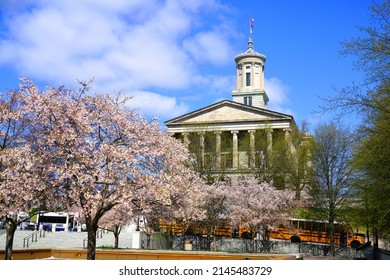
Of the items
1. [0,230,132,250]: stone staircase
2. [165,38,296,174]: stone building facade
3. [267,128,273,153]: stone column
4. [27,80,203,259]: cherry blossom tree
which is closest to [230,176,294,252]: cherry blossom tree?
[165,38,296,174]: stone building facade

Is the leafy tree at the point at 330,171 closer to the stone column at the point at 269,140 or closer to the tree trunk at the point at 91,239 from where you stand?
the stone column at the point at 269,140

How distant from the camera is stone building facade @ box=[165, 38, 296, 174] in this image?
52031 millimetres

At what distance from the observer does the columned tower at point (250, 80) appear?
301 ft

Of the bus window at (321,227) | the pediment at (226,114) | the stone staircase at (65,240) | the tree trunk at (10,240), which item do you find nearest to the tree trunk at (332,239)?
the bus window at (321,227)

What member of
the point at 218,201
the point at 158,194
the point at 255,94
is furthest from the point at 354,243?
the point at 255,94

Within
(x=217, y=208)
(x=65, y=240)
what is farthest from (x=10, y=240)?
(x=217, y=208)

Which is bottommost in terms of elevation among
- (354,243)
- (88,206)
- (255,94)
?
(354,243)

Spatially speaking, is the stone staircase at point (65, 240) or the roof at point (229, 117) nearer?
the stone staircase at point (65, 240)

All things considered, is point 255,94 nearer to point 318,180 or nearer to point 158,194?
point 318,180

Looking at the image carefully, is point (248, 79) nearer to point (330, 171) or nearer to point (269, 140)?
point (269, 140)

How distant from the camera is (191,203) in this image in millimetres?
18859

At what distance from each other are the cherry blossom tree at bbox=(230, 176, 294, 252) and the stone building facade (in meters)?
7.55

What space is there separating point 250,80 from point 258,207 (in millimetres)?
56421

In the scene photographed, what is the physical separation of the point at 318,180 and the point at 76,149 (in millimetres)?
31108
